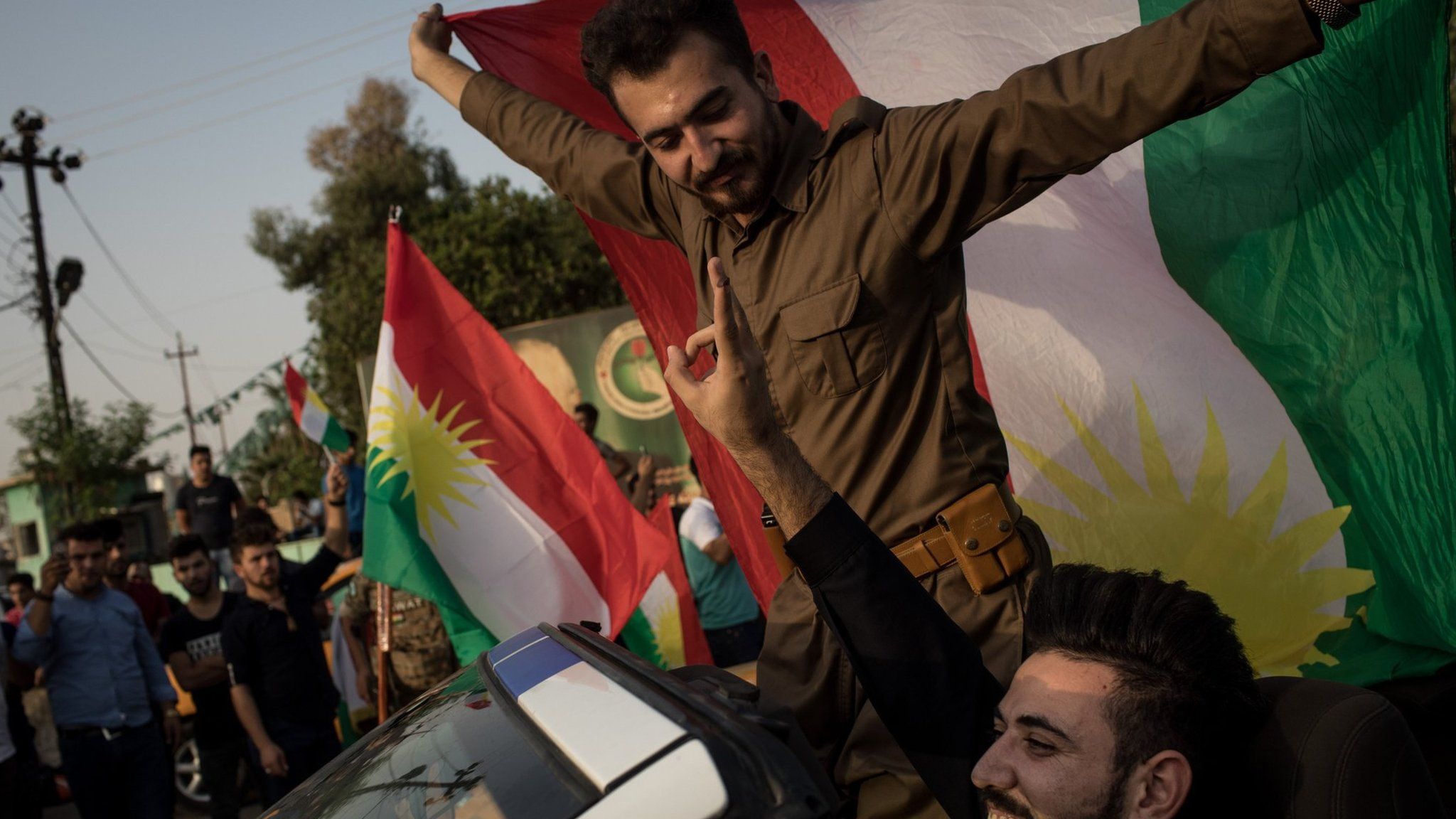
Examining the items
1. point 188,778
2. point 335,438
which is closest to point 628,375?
point 188,778

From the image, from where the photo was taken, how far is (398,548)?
17.5 feet

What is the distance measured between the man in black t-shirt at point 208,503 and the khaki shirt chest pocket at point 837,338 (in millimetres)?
9609

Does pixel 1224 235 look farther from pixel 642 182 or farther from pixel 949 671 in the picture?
pixel 949 671

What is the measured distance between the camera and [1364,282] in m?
2.93

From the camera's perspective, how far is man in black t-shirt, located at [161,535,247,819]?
6578 millimetres

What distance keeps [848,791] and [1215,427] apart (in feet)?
5.76

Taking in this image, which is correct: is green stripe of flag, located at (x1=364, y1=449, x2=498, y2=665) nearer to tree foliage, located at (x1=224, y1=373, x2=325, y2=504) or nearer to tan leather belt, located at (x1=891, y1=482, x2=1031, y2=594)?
tan leather belt, located at (x1=891, y1=482, x2=1031, y2=594)

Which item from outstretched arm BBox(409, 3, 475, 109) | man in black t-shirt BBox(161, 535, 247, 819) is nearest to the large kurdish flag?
outstretched arm BBox(409, 3, 475, 109)

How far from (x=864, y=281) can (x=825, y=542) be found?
0.64m

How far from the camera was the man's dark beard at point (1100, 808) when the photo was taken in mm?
1691

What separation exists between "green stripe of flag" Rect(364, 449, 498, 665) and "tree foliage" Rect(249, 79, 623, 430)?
62.7ft

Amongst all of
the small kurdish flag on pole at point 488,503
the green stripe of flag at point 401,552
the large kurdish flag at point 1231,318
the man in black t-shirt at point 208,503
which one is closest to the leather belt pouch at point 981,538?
the large kurdish flag at point 1231,318

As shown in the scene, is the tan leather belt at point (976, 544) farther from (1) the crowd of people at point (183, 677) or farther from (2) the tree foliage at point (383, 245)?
(2) the tree foliage at point (383, 245)

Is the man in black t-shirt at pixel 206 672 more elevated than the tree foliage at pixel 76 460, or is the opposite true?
the tree foliage at pixel 76 460
